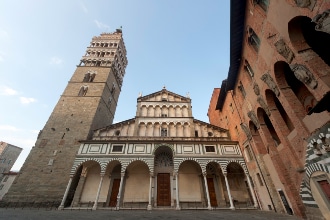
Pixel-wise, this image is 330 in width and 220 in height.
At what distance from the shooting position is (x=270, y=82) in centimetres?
940

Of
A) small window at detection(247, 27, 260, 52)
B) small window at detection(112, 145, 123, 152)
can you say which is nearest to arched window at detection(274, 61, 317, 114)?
small window at detection(247, 27, 260, 52)

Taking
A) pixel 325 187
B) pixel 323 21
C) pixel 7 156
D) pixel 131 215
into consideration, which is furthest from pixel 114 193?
pixel 7 156

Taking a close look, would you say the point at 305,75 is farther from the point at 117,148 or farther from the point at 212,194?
the point at 117,148

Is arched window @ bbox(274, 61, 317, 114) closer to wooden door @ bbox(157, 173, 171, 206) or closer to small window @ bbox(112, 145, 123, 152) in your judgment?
wooden door @ bbox(157, 173, 171, 206)

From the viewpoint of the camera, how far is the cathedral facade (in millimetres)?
15117

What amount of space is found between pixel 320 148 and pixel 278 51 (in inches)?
193

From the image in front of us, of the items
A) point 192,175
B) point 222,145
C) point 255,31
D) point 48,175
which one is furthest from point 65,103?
point 255,31

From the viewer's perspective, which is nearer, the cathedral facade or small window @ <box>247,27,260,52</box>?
small window @ <box>247,27,260,52</box>

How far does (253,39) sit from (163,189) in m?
15.3

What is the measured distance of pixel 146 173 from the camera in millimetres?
16922

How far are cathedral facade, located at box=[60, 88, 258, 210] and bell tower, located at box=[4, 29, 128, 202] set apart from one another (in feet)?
5.84

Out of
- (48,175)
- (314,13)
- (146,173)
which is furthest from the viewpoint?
(146,173)

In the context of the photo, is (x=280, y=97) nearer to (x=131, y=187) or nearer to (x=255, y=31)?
(x=255, y=31)

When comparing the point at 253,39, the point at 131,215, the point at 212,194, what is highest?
the point at 253,39
